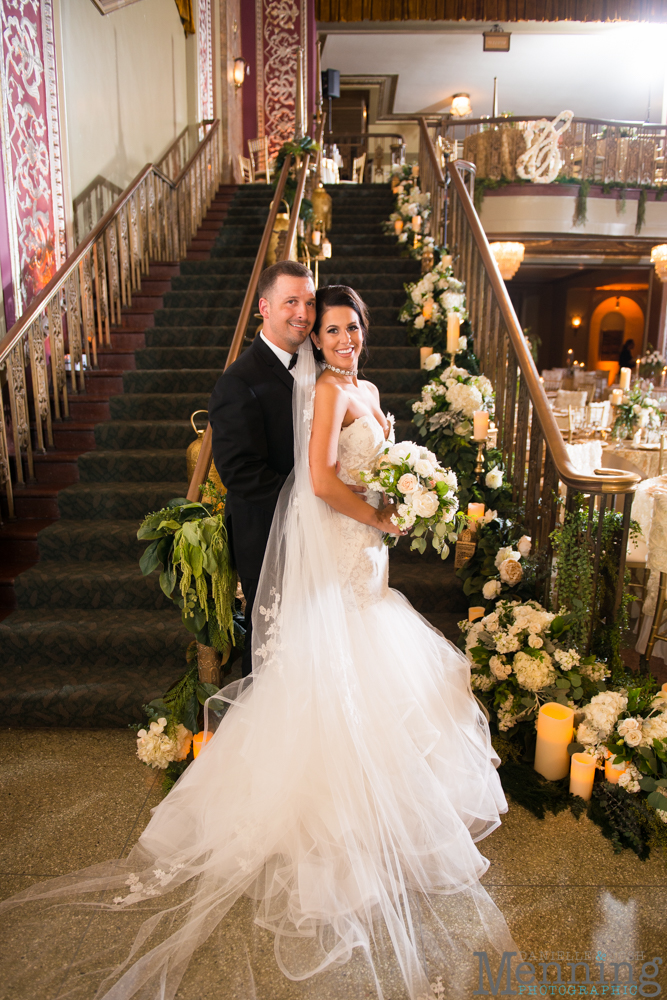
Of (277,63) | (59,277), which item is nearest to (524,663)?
(59,277)

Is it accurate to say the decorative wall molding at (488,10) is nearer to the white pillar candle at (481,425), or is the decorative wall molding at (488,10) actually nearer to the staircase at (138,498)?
the staircase at (138,498)

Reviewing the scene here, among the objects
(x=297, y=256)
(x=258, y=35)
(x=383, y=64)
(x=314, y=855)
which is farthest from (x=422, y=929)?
(x=383, y=64)

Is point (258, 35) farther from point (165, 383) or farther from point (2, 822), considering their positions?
point (2, 822)

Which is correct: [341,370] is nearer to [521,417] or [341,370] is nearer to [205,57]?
[521,417]

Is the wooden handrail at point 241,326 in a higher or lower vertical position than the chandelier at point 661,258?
lower

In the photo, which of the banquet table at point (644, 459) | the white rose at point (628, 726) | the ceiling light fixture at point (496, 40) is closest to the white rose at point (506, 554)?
the white rose at point (628, 726)

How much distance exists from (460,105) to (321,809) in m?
15.7

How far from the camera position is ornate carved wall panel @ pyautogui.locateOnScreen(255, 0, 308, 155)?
10484mm

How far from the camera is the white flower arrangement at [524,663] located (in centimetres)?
233

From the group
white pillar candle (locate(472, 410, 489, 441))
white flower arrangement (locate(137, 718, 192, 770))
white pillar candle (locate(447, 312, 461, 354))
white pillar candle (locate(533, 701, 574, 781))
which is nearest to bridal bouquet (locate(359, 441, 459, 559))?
white pillar candle (locate(533, 701, 574, 781))

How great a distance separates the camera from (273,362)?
6.39ft

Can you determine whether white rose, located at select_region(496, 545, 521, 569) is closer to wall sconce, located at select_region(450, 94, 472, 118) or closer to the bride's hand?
the bride's hand

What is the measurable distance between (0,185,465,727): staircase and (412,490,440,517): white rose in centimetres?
132

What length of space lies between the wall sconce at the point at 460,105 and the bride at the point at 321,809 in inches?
579
